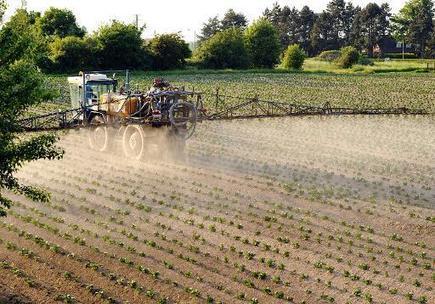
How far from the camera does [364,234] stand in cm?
1518

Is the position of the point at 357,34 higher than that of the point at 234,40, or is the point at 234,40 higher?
the point at 357,34

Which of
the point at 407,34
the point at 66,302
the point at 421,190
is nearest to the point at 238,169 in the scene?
the point at 421,190

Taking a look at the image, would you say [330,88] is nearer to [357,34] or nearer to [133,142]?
[133,142]

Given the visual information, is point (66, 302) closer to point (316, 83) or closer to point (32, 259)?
point (32, 259)

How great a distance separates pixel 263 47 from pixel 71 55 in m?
32.7

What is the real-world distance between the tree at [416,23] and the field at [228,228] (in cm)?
9872

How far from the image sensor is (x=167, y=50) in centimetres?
7888

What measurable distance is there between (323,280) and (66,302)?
17.8 ft

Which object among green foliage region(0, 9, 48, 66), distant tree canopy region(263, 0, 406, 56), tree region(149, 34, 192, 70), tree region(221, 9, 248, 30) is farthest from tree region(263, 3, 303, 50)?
green foliage region(0, 9, 48, 66)

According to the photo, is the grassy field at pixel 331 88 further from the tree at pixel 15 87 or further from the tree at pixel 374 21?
the tree at pixel 374 21

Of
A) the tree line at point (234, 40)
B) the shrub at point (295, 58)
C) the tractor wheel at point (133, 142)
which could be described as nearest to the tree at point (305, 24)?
the tree line at point (234, 40)

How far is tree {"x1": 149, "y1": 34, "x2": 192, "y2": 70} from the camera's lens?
78.7 metres

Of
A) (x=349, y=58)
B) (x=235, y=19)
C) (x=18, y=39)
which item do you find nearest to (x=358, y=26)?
(x=235, y=19)

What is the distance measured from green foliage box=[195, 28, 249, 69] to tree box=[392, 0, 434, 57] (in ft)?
153
